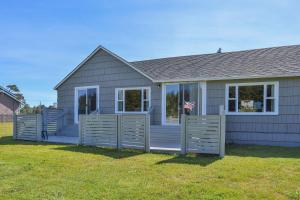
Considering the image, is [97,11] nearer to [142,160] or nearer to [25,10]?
[25,10]

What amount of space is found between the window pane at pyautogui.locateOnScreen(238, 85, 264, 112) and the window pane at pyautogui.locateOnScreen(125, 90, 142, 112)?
16.8 ft

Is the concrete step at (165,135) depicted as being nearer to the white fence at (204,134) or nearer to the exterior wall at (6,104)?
the white fence at (204,134)

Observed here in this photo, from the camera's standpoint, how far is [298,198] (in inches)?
234

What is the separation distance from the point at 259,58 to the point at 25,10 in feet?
37.5

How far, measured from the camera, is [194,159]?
9.73 meters

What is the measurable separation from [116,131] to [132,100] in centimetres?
509

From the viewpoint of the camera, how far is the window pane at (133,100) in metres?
17.1

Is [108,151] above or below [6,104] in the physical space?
below

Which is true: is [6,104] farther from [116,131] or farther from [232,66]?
[232,66]

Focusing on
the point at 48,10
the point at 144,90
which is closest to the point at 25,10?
the point at 48,10

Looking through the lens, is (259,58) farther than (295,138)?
Yes

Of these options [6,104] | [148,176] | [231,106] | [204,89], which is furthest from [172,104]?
[6,104]

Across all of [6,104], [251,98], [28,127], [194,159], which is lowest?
[194,159]

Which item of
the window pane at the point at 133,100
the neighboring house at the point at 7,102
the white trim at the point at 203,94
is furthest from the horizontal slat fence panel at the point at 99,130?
the neighboring house at the point at 7,102
